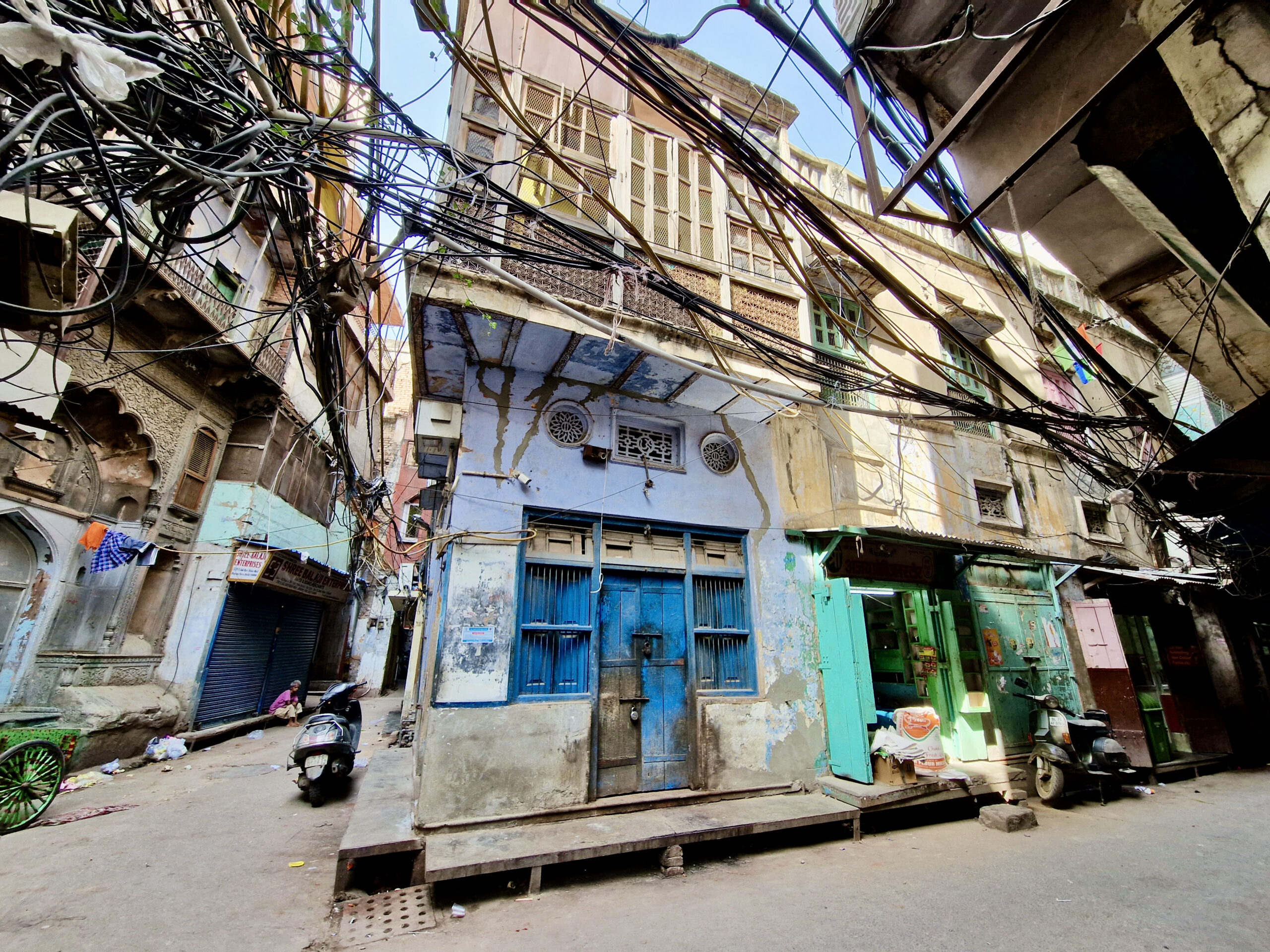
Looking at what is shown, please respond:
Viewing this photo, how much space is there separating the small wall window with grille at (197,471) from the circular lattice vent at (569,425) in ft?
28.5

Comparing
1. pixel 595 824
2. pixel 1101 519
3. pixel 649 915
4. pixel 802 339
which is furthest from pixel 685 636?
pixel 1101 519

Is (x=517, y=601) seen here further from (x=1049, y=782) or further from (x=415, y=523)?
(x=1049, y=782)

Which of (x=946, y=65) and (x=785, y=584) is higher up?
(x=946, y=65)

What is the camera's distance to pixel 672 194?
7.07m

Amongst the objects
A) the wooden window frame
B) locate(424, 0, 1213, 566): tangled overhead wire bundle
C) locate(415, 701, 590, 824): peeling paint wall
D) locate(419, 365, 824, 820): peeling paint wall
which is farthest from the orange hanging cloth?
locate(424, 0, 1213, 566): tangled overhead wire bundle

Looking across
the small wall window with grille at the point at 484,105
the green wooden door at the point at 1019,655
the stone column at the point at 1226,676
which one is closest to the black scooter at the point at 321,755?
the small wall window with grille at the point at 484,105

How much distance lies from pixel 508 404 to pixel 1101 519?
12458 millimetres

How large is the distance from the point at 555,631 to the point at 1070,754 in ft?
22.2

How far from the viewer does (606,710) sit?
18.1 ft

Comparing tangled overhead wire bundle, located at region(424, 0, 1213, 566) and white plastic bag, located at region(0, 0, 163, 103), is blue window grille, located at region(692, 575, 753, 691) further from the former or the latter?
white plastic bag, located at region(0, 0, 163, 103)

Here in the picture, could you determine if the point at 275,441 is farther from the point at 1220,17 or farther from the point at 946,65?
the point at 1220,17

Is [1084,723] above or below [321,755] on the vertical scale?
above

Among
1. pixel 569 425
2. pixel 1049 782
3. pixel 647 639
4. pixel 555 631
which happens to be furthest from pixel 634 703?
pixel 1049 782

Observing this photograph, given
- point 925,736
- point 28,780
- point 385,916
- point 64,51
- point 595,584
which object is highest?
point 64,51
